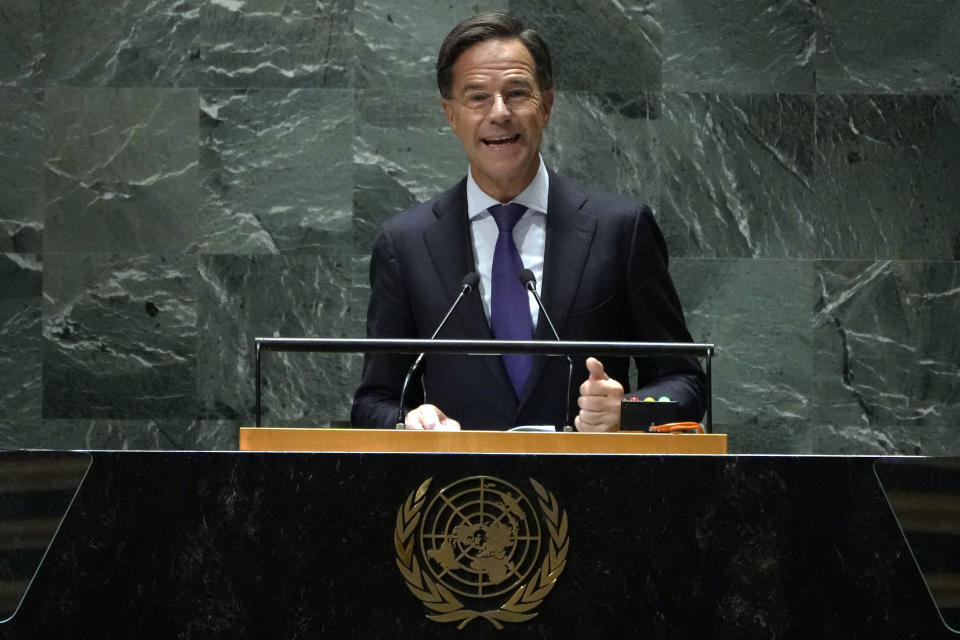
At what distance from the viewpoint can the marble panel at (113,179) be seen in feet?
15.0

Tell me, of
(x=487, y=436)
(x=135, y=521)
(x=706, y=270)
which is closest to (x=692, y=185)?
(x=706, y=270)

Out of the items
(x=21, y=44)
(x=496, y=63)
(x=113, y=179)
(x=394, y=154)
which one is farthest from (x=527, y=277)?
(x=21, y=44)

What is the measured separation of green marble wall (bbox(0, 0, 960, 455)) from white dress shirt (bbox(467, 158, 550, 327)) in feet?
4.37

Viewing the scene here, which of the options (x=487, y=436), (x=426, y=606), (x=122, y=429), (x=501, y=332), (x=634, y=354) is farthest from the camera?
(x=122, y=429)

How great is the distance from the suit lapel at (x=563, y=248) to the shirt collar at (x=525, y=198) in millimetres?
21

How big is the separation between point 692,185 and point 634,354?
2395 millimetres

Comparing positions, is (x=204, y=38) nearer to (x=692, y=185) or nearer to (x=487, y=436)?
(x=692, y=185)

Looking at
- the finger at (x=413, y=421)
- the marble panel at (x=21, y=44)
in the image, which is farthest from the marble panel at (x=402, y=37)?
the finger at (x=413, y=421)

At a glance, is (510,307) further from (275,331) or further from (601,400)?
(275,331)

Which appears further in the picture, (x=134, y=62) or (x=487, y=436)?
(x=134, y=62)

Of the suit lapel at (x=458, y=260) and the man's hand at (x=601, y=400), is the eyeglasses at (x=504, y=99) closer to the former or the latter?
the suit lapel at (x=458, y=260)

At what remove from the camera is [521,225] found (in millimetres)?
3260

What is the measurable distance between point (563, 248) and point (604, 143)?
152cm

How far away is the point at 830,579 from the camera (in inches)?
71.7
